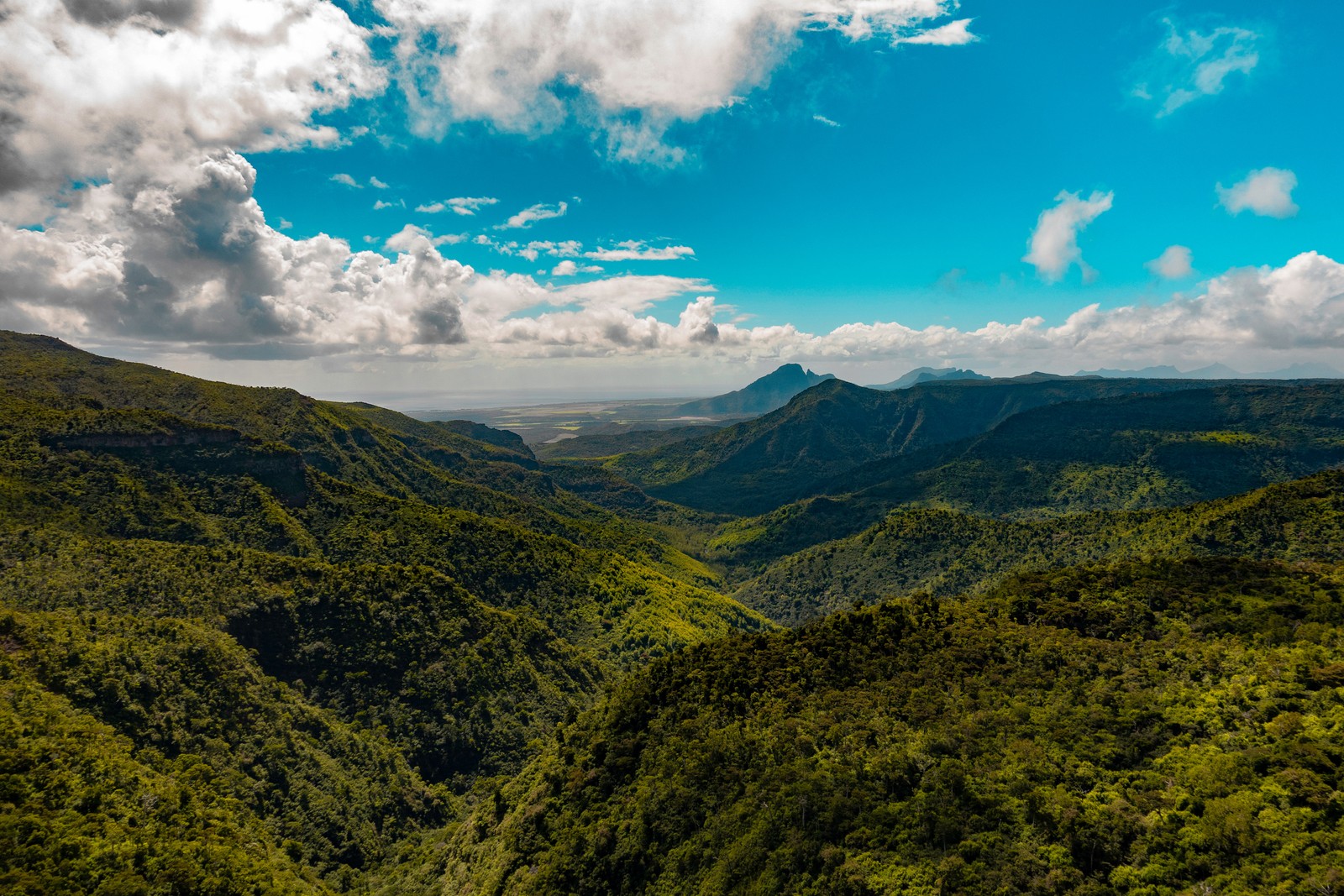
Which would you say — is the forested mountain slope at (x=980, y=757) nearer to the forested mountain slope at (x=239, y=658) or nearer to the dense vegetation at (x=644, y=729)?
the dense vegetation at (x=644, y=729)

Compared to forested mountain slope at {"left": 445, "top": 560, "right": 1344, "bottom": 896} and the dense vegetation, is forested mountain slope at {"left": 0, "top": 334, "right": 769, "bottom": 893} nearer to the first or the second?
the dense vegetation

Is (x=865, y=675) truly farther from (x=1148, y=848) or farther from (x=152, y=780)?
(x=152, y=780)

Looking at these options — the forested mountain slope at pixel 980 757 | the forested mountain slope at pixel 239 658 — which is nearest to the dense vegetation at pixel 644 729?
the forested mountain slope at pixel 980 757

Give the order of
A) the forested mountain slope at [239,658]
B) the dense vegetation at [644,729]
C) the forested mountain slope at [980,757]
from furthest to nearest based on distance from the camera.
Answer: the forested mountain slope at [239,658] → the dense vegetation at [644,729] → the forested mountain slope at [980,757]

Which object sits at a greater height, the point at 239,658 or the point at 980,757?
the point at 980,757

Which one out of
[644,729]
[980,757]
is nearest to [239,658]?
[644,729]

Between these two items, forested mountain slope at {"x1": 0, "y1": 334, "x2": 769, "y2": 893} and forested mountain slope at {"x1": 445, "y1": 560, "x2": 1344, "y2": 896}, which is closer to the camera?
forested mountain slope at {"x1": 445, "y1": 560, "x2": 1344, "y2": 896}

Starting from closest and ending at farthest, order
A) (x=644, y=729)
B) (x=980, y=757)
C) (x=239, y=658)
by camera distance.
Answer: (x=980, y=757), (x=644, y=729), (x=239, y=658)

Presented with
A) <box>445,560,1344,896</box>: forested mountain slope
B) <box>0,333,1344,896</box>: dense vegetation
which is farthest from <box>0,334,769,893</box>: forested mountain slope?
<box>445,560,1344,896</box>: forested mountain slope

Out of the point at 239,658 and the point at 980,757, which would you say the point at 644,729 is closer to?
the point at 980,757

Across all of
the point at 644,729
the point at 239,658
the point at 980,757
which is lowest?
the point at 644,729

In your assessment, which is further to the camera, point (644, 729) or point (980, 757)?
point (644, 729)

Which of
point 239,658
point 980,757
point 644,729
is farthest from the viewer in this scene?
point 239,658
